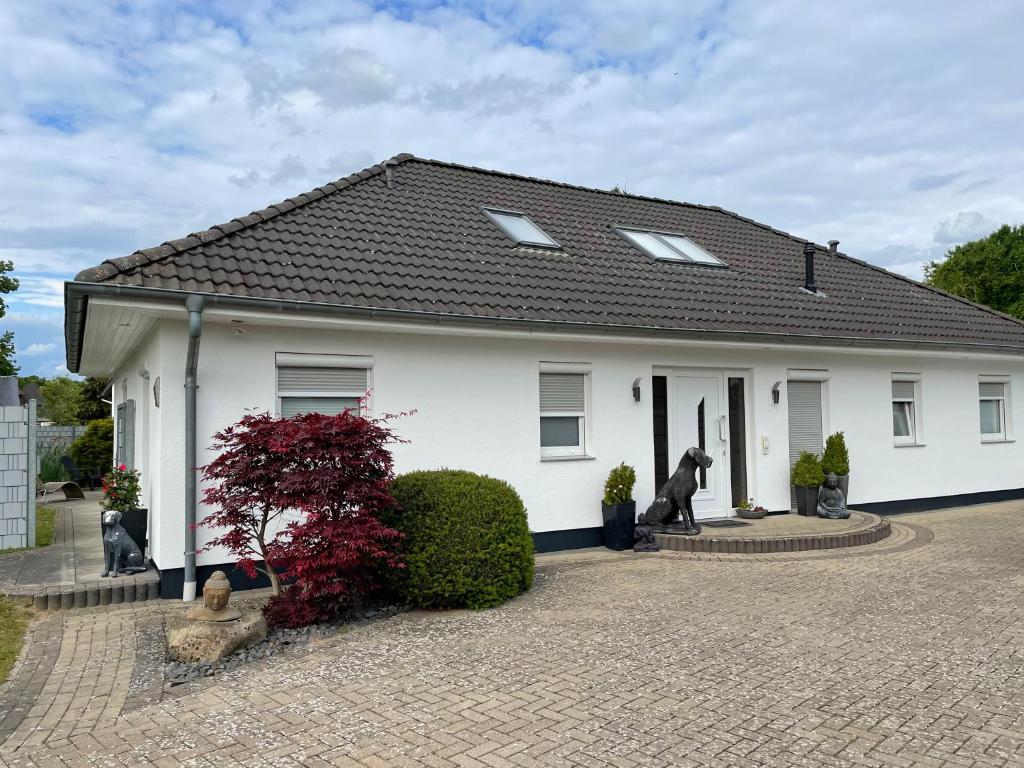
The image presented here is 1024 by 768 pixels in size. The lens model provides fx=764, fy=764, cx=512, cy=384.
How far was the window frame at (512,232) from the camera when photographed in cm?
1160

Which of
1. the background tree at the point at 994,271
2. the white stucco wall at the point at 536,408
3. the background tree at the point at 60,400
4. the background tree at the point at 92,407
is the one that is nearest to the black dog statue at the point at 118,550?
the white stucco wall at the point at 536,408

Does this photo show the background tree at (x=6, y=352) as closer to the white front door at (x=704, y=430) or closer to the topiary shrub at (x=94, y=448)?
the topiary shrub at (x=94, y=448)

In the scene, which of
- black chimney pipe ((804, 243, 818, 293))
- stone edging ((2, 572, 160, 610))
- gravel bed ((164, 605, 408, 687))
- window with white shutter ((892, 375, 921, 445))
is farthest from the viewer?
black chimney pipe ((804, 243, 818, 293))

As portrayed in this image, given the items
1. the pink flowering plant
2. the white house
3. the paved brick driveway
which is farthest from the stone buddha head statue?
the pink flowering plant

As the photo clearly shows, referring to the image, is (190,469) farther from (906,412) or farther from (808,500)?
(906,412)

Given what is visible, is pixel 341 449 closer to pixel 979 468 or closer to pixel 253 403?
pixel 253 403

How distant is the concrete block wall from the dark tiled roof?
4397mm

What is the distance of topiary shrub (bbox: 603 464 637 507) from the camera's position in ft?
33.0

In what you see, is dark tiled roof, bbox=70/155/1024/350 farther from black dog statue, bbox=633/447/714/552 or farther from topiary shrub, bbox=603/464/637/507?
topiary shrub, bbox=603/464/637/507

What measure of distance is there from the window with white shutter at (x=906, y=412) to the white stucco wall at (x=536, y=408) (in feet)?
0.53

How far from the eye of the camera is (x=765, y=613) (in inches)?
266

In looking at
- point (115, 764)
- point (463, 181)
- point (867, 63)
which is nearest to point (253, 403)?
point (115, 764)

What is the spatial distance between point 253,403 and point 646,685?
514cm

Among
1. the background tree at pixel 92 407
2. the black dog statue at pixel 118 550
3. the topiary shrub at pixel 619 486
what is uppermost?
the background tree at pixel 92 407
